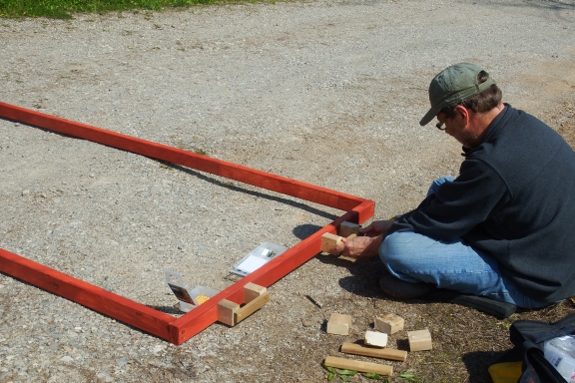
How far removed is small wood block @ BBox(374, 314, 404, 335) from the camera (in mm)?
3524

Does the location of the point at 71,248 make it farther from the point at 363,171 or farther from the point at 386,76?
the point at 386,76

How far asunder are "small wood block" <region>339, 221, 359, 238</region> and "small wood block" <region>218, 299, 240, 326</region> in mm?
1159

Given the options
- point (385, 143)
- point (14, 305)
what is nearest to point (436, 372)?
point (14, 305)

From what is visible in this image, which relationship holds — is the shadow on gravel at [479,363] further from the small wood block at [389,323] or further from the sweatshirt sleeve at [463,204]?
the sweatshirt sleeve at [463,204]

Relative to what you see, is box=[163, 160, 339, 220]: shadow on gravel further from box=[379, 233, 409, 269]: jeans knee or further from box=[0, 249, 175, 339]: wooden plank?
box=[0, 249, 175, 339]: wooden plank

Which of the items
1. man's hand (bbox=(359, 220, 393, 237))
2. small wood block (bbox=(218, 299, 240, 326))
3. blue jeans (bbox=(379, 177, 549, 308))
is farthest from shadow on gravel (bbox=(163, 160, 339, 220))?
small wood block (bbox=(218, 299, 240, 326))

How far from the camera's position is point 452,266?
3613mm

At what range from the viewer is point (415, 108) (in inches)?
291

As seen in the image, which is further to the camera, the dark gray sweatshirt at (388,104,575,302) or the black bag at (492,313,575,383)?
the dark gray sweatshirt at (388,104,575,302)

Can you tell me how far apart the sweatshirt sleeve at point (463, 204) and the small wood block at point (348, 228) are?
2.35 ft

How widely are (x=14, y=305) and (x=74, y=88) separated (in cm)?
409

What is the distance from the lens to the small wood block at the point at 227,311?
3504 mm

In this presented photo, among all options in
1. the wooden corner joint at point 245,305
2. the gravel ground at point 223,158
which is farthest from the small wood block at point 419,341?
the wooden corner joint at point 245,305

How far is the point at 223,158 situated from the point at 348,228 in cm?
179
